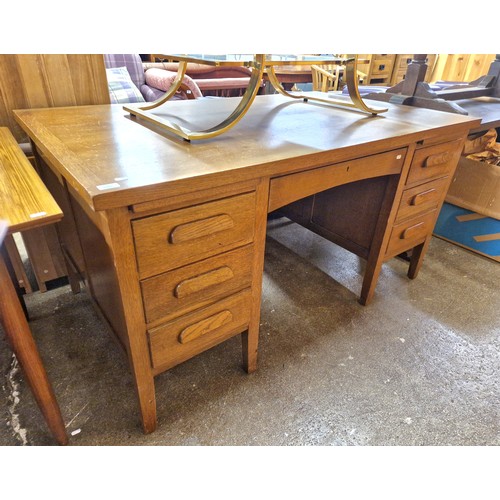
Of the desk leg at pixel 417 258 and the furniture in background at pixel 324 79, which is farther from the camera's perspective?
the furniture in background at pixel 324 79

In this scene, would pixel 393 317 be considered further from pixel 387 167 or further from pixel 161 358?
pixel 161 358

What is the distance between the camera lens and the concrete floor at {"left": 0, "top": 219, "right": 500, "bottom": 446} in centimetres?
100

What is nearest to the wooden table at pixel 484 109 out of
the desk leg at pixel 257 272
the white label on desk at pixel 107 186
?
the desk leg at pixel 257 272

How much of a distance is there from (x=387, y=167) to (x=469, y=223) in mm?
1066

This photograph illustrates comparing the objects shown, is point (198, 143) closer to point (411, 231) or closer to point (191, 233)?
point (191, 233)

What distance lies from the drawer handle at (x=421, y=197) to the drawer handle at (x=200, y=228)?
0.83m

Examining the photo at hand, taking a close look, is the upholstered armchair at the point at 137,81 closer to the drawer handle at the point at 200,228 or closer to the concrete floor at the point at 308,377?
the concrete floor at the point at 308,377

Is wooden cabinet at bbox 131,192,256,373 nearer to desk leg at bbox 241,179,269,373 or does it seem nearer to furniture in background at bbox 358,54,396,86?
desk leg at bbox 241,179,269,373

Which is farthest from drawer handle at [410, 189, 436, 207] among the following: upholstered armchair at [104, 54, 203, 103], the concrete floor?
upholstered armchair at [104, 54, 203, 103]

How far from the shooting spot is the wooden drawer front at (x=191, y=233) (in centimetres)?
70

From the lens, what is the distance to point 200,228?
75 cm

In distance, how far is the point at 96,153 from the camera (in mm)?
758

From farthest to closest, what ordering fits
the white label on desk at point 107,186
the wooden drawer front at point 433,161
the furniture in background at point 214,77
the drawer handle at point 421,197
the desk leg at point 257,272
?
the furniture in background at point 214,77 → the drawer handle at point 421,197 → the wooden drawer front at point 433,161 → the desk leg at point 257,272 → the white label on desk at point 107,186
